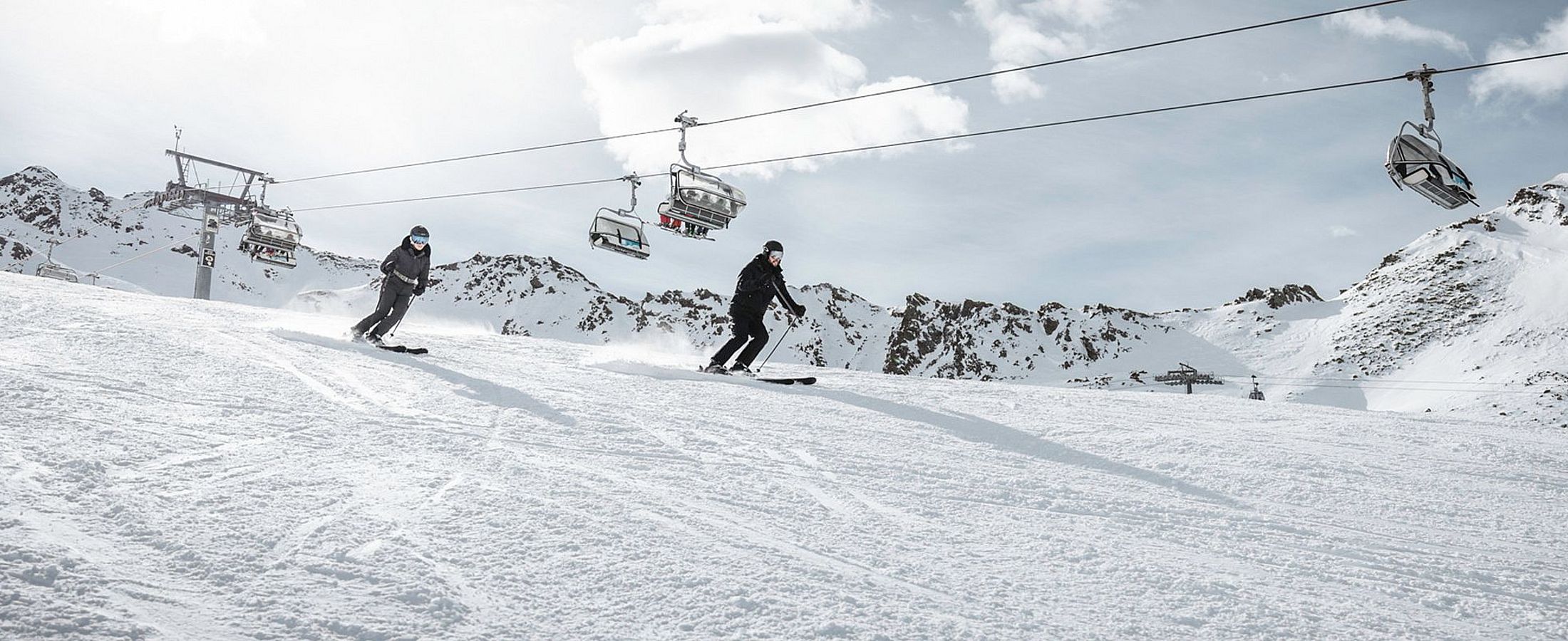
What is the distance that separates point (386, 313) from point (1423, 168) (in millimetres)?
13035

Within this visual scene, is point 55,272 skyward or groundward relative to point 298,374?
skyward

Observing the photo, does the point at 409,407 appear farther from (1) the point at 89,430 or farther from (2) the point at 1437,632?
(2) the point at 1437,632

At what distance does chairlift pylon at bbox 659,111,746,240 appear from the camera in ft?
49.9

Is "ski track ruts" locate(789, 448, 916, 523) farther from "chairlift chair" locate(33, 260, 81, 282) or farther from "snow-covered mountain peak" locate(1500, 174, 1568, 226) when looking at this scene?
"snow-covered mountain peak" locate(1500, 174, 1568, 226)

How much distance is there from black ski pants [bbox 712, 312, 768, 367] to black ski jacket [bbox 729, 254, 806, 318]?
0.07 meters

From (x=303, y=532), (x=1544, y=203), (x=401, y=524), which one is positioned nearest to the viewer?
(x=303, y=532)

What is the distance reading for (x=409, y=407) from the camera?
6422 mm

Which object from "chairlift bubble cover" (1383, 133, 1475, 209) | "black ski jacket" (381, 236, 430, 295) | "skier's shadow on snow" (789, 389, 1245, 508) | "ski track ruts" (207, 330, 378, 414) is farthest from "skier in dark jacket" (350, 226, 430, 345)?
"chairlift bubble cover" (1383, 133, 1475, 209)

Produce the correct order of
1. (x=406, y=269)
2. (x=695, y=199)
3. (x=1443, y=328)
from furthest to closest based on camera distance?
1. (x=1443, y=328)
2. (x=695, y=199)
3. (x=406, y=269)

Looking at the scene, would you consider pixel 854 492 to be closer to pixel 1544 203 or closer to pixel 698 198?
pixel 698 198

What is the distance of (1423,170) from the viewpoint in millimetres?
10273

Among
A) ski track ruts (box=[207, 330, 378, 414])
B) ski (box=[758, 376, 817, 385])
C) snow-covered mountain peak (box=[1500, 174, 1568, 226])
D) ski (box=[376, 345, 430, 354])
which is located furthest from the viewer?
snow-covered mountain peak (box=[1500, 174, 1568, 226])

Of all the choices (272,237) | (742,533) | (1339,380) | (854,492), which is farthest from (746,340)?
(1339,380)

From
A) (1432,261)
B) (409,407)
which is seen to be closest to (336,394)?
(409,407)
